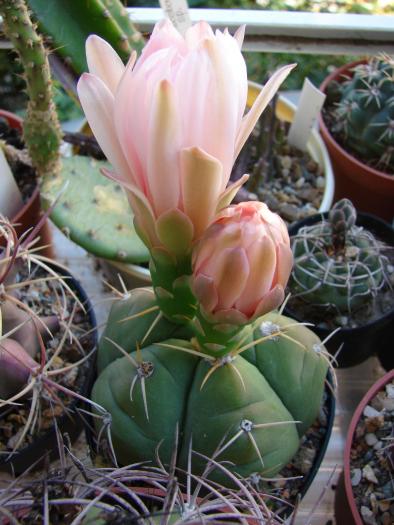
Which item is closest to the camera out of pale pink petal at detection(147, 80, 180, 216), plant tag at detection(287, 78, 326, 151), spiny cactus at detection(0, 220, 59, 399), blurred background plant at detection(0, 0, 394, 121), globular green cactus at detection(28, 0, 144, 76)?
pale pink petal at detection(147, 80, 180, 216)

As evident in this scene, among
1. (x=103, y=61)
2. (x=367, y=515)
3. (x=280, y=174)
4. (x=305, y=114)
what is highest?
(x=103, y=61)

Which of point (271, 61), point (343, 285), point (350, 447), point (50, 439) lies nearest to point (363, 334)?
point (343, 285)

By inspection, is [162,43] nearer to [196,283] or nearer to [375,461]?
[196,283]

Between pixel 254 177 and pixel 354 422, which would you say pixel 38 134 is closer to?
pixel 254 177

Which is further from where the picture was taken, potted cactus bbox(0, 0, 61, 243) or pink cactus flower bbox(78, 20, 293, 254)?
potted cactus bbox(0, 0, 61, 243)

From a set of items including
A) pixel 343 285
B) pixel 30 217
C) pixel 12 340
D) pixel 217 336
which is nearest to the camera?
pixel 217 336

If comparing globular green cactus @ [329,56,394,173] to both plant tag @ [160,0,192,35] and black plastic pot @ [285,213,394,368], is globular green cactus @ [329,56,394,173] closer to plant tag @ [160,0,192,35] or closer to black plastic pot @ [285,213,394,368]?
black plastic pot @ [285,213,394,368]

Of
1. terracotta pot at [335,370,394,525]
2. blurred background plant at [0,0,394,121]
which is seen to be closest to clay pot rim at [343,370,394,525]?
terracotta pot at [335,370,394,525]
